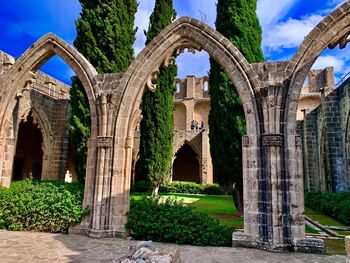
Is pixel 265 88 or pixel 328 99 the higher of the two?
pixel 328 99

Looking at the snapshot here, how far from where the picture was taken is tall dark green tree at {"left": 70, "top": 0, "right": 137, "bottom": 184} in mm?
8211

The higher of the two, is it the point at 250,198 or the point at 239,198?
the point at 250,198

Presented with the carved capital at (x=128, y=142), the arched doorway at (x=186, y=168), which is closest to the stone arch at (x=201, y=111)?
the arched doorway at (x=186, y=168)

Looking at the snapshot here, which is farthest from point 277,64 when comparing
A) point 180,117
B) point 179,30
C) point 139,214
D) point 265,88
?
point 180,117

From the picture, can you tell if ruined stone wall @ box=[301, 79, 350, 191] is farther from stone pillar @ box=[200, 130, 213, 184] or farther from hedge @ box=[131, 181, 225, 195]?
stone pillar @ box=[200, 130, 213, 184]

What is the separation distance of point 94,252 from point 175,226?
163 cm

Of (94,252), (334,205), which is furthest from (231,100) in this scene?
(94,252)

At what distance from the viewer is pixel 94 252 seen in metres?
4.54

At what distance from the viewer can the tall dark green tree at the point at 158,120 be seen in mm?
14578

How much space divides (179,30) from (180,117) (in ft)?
92.2

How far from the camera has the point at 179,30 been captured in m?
6.06

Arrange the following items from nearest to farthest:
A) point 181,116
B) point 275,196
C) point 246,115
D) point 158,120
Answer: point 275,196 → point 246,115 → point 158,120 → point 181,116

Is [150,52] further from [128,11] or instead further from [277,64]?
[128,11]

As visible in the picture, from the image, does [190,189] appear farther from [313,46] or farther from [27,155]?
[313,46]
